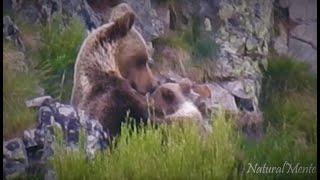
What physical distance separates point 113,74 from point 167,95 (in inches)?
9.8

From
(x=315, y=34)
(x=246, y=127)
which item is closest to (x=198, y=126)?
(x=246, y=127)

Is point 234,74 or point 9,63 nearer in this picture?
point 9,63

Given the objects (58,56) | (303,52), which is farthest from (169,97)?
(303,52)

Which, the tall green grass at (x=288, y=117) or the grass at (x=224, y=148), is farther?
the tall green grass at (x=288, y=117)

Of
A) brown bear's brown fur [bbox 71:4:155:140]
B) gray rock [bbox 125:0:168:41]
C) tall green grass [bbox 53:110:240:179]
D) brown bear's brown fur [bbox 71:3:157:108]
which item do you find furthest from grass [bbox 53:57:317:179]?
gray rock [bbox 125:0:168:41]

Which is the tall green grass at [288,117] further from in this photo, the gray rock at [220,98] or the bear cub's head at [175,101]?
the bear cub's head at [175,101]

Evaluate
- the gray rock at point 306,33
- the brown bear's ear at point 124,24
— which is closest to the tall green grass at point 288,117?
the gray rock at point 306,33

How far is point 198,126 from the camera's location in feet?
10.1

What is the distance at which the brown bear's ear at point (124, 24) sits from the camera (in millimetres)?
3070

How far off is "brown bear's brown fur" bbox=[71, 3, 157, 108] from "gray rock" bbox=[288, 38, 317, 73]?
639 mm

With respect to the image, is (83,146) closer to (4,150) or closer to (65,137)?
(65,137)

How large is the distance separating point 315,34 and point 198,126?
68 cm

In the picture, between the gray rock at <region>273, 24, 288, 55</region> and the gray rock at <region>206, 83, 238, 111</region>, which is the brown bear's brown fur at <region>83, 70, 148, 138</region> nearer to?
the gray rock at <region>206, 83, 238, 111</region>

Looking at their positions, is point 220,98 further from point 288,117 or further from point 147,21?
point 147,21
